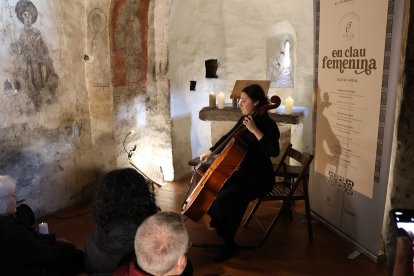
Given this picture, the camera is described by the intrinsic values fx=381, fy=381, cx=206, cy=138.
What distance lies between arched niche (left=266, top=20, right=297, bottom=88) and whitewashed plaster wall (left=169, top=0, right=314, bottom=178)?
0.09 meters

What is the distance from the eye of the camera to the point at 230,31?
22.0ft

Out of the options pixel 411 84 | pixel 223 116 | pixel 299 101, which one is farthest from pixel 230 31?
pixel 411 84

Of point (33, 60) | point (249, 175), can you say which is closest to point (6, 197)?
point (249, 175)

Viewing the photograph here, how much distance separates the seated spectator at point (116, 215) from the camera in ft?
6.24

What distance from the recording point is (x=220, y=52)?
668cm

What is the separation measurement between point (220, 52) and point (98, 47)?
2.64 m

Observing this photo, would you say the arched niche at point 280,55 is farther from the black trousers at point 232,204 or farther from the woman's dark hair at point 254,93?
the black trousers at point 232,204

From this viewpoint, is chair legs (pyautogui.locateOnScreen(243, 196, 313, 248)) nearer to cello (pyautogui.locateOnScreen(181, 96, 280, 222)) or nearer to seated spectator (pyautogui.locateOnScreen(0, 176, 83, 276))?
cello (pyautogui.locateOnScreen(181, 96, 280, 222))

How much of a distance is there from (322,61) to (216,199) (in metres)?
1.69

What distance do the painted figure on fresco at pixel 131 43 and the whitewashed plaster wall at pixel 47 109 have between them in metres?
0.54

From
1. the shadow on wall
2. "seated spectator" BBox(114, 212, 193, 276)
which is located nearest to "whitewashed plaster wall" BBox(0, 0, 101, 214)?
the shadow on wall

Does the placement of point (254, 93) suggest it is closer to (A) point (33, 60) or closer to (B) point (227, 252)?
(B) point (227, 252)

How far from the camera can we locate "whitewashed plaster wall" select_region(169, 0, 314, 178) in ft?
19.4

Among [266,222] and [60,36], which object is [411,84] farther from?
[60,36]
